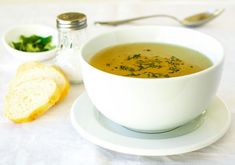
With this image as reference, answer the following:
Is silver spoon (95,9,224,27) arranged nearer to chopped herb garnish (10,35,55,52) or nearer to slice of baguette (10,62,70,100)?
chopped herb garnish (10,35,55,52)

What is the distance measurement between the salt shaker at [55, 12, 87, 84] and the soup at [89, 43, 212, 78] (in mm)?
168

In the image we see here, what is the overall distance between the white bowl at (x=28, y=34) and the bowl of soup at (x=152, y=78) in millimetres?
319

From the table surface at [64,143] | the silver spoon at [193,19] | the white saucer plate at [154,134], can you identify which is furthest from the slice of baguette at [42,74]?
the silver spoon at [193,19]

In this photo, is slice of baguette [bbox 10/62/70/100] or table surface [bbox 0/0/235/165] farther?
slice of baguette [bbox 10/62/70/100]

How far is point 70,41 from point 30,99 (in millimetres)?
225

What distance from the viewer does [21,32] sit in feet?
4.46

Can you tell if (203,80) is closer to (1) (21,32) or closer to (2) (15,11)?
(1) (21,32)

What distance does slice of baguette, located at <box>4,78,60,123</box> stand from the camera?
0.93 meters

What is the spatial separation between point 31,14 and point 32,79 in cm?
71

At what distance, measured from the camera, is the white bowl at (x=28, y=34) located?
1207mm

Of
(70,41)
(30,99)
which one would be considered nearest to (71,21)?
(70,41)

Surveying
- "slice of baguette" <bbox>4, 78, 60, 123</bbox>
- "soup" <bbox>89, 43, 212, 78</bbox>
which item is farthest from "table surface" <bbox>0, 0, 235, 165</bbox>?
"soup" <bbox>89, 43, 212, 78</bbox>

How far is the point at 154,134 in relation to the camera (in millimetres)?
807

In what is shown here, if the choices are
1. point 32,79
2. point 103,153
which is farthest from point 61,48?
point 103,153
